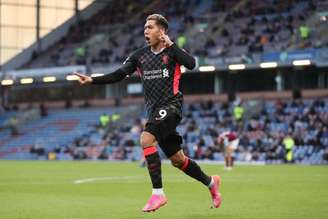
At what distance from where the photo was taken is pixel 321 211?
1087 cm

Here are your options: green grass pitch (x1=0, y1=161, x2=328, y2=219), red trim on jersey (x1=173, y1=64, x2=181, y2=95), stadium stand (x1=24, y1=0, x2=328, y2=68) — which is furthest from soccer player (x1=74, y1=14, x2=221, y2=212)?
stadium stand (x1=24, y1=0, x2=328, y2=68)

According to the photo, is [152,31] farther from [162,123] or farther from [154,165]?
[154,165]

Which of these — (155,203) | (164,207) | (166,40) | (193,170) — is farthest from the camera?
(164,207)

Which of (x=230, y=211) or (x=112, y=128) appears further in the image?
(x=112, y=128)

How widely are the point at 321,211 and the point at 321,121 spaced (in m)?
32.7

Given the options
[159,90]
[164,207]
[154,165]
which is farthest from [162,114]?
[164,207]

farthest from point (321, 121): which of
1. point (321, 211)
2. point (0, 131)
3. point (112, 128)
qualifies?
point (321, 211)

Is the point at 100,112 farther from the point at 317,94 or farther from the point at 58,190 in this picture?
the point at 58,190

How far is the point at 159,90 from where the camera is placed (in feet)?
33.6

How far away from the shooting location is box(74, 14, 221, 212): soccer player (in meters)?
10.1

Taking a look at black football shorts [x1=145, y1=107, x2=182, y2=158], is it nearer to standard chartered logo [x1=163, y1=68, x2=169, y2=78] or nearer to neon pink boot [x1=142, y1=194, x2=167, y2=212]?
standard chartered logo [x1=163, y1=68, x2=169, y2=78]

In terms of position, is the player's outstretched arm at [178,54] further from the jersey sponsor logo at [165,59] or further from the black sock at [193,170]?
the black sock at [193,170]

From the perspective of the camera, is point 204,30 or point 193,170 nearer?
point 193,170

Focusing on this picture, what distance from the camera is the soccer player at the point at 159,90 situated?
10078mm
